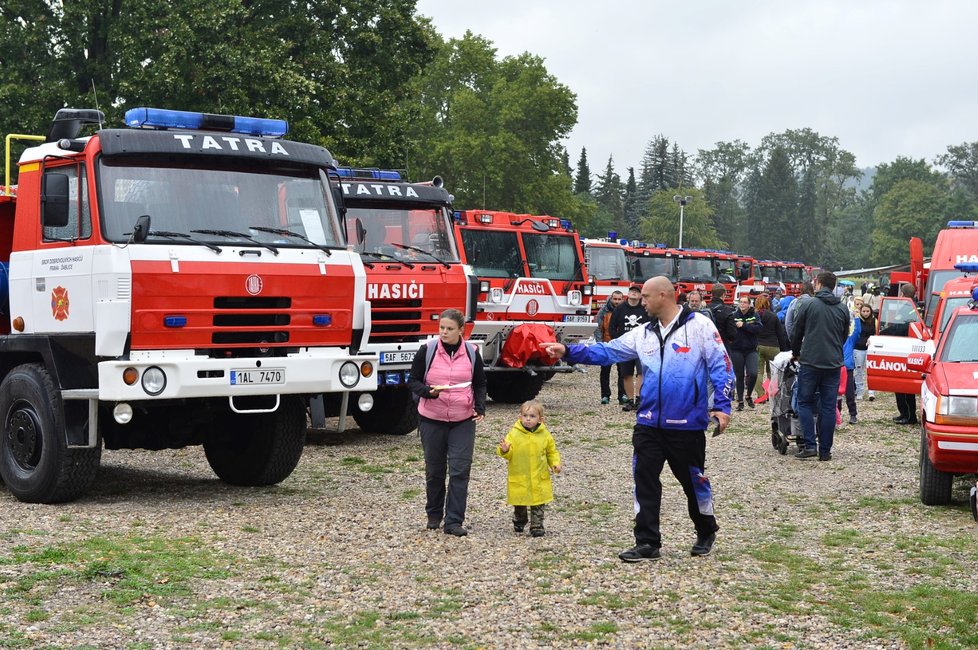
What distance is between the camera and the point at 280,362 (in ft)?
33.0

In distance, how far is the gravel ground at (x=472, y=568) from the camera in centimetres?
662

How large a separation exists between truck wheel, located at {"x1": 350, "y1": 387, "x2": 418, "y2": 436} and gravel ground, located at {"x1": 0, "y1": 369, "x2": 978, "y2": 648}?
300 cm

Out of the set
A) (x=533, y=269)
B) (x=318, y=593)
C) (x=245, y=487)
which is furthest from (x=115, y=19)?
(x=318, y=593)

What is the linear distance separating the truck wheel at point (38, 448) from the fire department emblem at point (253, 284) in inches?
66.2

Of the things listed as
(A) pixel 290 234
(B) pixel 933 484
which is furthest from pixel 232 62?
(B) pixel 933 484

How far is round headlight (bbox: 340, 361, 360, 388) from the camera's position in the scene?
10.5 metres

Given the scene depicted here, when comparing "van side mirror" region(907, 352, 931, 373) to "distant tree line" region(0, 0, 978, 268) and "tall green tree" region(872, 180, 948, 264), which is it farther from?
"tall green tree" region(872, 180, 948, 264)

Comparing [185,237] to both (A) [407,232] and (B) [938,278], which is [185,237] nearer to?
(A) [407,232]

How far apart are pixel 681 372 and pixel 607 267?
2334 cm

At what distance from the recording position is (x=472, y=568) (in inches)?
320

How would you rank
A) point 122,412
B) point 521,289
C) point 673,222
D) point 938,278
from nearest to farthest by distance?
point 122,412
point 521,289
point 938,278
point 673,222

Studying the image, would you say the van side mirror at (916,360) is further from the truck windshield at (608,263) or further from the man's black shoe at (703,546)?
the truck windshield at (608,263)

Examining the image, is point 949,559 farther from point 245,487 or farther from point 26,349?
point 26,349

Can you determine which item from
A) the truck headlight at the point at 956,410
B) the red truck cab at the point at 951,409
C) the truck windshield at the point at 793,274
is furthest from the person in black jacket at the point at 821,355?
the truck windshield at the point at 793,274
